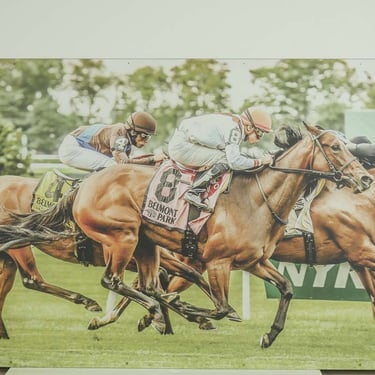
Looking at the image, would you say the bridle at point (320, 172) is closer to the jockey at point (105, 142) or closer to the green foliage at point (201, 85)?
the green foliage at point (201, 85)

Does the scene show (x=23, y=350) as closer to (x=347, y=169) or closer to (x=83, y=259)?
(x=83, y=259)

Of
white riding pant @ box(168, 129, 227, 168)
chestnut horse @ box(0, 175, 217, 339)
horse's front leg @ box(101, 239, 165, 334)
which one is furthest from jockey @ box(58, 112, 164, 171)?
horse's front leg @ box(101, 239, 165, 334)

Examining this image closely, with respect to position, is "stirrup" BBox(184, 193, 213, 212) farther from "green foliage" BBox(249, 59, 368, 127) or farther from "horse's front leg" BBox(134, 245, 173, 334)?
"green foliage" BBox(249, 59, 368, 127)

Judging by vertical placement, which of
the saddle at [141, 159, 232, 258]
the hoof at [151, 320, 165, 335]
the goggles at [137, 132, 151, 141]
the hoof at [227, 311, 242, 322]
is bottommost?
the hoof at [151, 320, 165, 335]

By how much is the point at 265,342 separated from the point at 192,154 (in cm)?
122

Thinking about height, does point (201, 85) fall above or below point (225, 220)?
above

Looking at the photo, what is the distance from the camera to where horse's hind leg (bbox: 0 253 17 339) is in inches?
217

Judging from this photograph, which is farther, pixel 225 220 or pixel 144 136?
pixel 144 136

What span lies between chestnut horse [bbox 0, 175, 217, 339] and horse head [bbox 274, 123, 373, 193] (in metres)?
0.97

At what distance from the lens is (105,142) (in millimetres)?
5480

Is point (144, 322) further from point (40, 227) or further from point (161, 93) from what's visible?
point (161, 93)

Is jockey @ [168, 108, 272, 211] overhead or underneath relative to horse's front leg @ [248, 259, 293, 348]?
overhead

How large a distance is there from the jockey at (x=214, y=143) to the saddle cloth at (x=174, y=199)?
0.04 metres

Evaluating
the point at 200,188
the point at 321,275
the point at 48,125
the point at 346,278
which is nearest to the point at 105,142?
the point at 48,125
